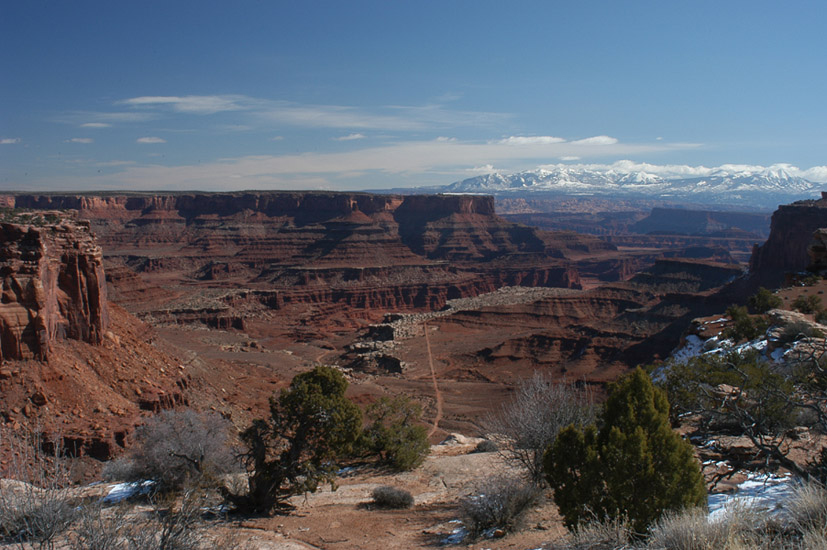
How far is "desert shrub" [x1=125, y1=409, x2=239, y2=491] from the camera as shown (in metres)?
18.2

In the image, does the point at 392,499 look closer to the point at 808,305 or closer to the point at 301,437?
the point at 301,437

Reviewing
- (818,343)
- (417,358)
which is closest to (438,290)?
(417,358)

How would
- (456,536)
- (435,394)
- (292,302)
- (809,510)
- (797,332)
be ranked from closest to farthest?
(809,510) → (456,536) → (797,332) → (435,394) → (292,302)

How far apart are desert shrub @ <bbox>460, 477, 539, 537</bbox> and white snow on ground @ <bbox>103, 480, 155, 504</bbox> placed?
10161 millimetres

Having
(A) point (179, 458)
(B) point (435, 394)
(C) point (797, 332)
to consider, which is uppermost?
(C) point (797, 332)

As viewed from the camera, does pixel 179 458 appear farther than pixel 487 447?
No

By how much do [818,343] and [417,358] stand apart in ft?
145

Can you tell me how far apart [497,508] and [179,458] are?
410 inches

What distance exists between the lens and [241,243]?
454ft

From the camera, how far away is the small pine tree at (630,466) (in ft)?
35.6

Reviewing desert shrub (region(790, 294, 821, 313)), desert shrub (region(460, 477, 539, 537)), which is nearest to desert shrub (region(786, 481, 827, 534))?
desert shrub (region(460, 477, 539, 537))

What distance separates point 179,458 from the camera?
1866cm

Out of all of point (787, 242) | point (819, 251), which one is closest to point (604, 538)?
point (819, 251)

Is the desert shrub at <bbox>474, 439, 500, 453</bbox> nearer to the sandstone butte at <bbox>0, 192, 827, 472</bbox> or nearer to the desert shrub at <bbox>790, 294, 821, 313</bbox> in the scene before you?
the sandstone butte at <bbox>0, 192, 827, 472</bbox>
